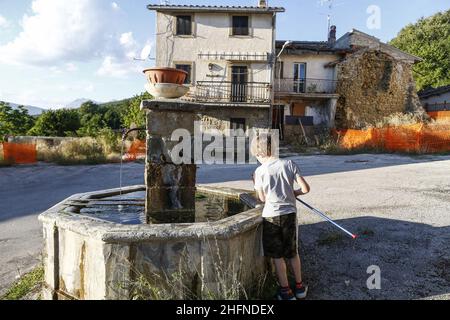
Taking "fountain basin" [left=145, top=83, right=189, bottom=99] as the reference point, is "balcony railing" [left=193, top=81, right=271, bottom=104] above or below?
above

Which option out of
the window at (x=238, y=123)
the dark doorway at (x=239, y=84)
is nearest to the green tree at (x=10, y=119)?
the window at (x=238, y=123)

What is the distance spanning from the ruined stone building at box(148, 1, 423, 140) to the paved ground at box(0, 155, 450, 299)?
9654mm

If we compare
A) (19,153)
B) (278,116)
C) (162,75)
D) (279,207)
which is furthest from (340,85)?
(279,207)

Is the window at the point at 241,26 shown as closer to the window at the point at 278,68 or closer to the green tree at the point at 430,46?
the window at the point at 278,68

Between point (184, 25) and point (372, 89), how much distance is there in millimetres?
12755


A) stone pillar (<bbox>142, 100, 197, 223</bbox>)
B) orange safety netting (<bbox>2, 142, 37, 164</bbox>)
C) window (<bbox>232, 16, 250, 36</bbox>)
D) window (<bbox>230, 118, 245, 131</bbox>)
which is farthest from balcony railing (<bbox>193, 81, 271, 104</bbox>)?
stone pillar (<bbox>142, 100, 197, 223</bbox>)

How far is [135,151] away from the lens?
16734mm

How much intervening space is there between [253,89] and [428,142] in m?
9.57

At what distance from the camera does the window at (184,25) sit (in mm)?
20578

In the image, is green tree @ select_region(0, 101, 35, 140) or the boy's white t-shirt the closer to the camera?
the boy's white t-shirt

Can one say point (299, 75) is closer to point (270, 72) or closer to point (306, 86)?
point (306, 86)

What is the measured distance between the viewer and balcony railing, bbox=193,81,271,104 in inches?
820

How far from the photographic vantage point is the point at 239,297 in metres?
3.08

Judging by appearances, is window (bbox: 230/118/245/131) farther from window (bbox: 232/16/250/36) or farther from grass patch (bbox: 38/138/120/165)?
grass patch (bbox: 38/138/120/165)
